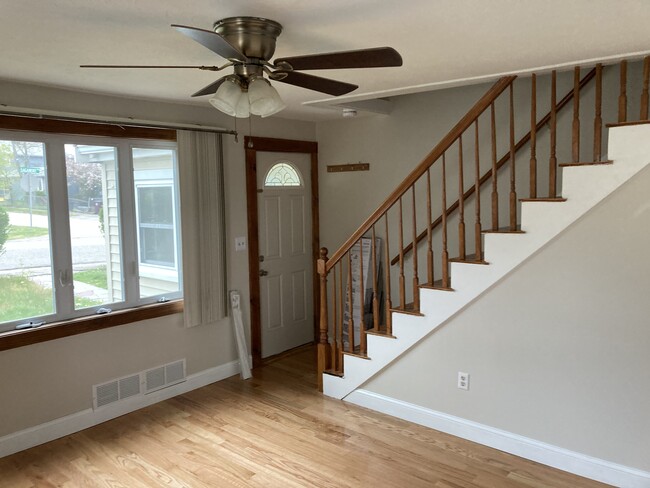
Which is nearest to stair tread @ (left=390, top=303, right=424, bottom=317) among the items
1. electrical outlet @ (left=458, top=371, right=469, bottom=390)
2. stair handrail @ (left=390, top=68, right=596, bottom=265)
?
electrical outlet @ (left=458, top=371, right=469, bottom=390)

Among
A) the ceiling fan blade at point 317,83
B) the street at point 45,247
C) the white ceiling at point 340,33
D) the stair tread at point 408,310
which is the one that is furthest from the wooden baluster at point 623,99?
the street at point 45,247

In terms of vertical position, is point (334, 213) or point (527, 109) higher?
point (527, 109)

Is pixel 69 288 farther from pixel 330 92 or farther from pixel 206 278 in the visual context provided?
pixel 330 92

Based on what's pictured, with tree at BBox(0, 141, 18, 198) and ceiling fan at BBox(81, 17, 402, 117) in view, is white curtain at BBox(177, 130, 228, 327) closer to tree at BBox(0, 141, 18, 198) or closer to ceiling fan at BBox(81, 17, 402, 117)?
tree at BBox(0, 141, 18, 198)

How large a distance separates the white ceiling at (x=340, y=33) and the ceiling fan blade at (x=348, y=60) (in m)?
0.18

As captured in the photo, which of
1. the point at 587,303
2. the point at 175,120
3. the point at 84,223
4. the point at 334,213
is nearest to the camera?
the point at 587,303

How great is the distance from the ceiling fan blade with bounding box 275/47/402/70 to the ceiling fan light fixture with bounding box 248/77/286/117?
13 cm

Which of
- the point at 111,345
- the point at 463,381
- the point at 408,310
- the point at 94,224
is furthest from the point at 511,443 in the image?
the point at 94,224

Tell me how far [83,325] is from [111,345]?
0.28 m

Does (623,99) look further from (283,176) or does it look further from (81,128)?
(81,128)

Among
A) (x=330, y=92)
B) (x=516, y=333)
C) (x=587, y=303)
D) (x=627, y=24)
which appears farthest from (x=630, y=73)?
(x=330, y=92)

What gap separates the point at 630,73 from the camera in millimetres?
3215

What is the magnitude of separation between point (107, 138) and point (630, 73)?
361cm

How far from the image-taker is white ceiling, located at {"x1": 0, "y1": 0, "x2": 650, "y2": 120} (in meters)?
1.80
